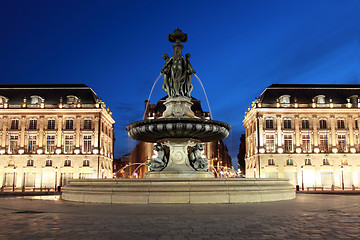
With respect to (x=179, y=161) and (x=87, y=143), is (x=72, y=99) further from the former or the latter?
(x=179, y=161)

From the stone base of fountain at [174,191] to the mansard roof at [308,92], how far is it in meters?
53.3

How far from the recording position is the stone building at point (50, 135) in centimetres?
6075

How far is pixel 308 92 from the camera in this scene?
2611 inches

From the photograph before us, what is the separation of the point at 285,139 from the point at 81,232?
59.7 meters

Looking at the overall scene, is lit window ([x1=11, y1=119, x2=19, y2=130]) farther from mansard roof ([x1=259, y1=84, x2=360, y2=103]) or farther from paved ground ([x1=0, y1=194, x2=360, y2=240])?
paved ground ([x1=0, y1=194, x2=360, y2=240])

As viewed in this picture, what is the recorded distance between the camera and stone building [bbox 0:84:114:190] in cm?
6075

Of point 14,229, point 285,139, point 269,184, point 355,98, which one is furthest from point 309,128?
point 14,229

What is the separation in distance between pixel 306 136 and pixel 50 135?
41724 mm

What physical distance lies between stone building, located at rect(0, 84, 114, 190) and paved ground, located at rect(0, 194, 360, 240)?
5226 cm

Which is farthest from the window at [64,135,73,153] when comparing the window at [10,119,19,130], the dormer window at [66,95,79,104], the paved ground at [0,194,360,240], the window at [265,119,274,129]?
the paved ground at [0,194,360,240]

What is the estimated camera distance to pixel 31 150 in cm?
6225

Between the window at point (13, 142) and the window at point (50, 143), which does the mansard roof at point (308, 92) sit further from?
the window at point (13, 142)

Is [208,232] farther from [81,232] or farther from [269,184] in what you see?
[269,184]

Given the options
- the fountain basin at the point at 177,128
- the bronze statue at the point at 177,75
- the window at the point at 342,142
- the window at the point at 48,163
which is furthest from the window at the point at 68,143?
the fountain basin at the point at 177,128
